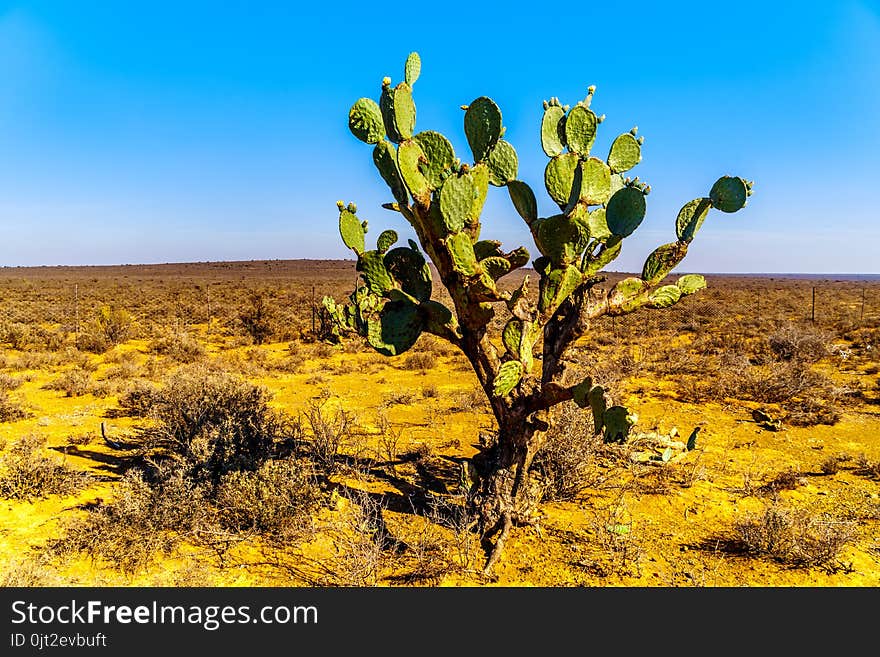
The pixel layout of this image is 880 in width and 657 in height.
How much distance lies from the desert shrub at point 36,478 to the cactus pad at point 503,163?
15.7ft

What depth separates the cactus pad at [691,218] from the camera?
406 cm


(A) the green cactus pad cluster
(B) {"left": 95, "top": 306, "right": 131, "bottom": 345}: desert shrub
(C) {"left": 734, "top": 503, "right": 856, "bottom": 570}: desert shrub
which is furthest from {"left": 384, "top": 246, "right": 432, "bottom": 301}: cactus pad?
(B) {"left": 95, "top": 306, "right": 131, "bottom": 345}: desert shrub

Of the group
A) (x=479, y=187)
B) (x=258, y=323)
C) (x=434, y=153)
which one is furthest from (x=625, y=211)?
(x=258, y=323)

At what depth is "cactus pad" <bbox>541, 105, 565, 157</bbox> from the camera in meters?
4.18

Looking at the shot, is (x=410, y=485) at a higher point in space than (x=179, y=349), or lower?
lower

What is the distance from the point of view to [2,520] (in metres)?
4.12

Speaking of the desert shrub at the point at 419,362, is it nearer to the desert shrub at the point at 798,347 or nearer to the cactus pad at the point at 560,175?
the cactus pad at the point at 560,175

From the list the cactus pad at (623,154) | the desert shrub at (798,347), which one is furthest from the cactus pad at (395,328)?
the desert shrub at (798,347)

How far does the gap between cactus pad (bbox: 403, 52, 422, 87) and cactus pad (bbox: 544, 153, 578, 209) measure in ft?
4.07

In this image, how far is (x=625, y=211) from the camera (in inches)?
150

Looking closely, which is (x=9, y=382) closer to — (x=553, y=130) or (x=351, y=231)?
(x=351, y=231)

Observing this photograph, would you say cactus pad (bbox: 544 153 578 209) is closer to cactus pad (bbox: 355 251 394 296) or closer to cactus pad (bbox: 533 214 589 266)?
cactus pad (bbox: 533 214 589 266)

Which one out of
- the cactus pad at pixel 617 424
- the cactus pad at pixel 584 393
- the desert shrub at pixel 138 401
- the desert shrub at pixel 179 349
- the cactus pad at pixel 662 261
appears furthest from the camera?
the desert shrub at pixel 179 349

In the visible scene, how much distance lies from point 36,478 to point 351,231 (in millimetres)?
3754
